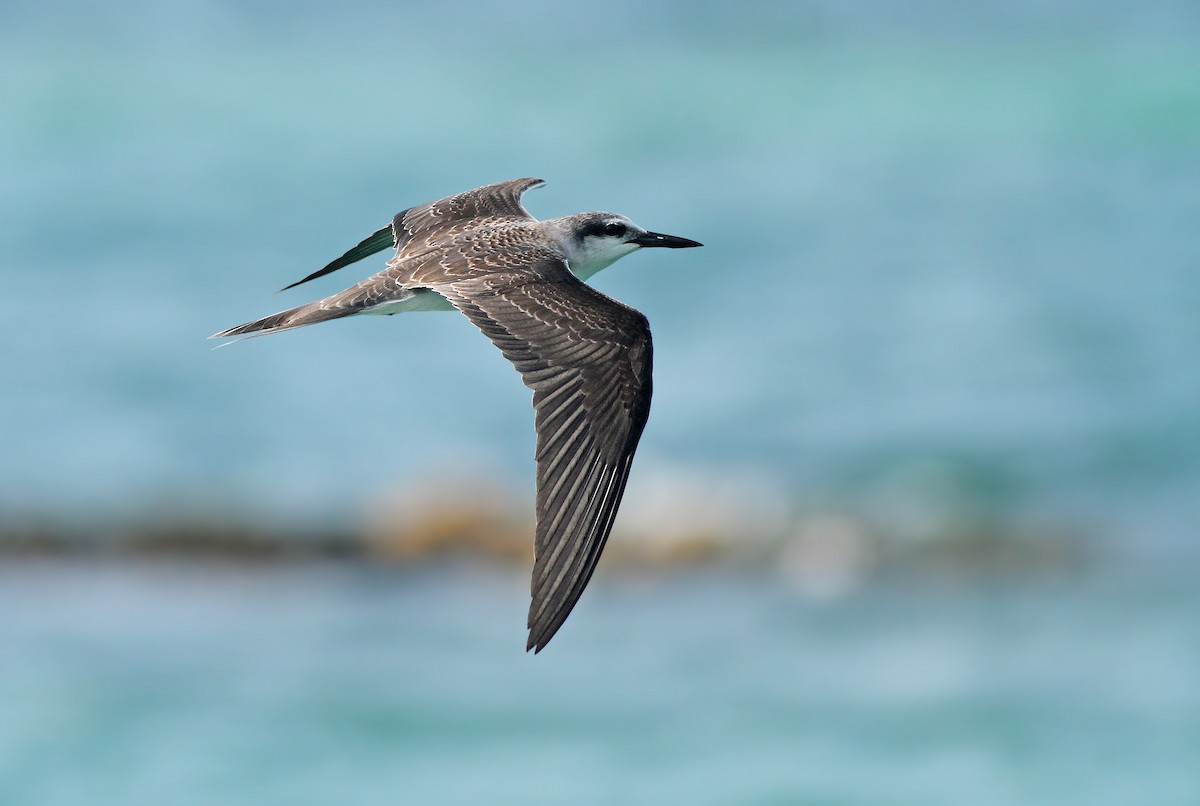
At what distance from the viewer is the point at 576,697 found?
21.9 meters

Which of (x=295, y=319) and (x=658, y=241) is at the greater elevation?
(x=658, y=241)

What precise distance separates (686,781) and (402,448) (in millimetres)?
8953

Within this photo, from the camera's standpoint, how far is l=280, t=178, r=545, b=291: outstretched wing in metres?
11.3

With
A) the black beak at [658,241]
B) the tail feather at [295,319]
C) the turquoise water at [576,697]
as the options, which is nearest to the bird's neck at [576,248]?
the black beak at [658,241]

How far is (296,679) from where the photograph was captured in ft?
73.0

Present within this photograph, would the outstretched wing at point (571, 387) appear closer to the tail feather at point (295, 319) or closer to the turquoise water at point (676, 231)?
the tail feather at point (295, 319)

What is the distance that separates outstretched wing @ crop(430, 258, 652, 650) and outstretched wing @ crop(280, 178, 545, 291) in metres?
1.54

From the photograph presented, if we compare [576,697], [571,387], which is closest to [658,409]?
[576,697]

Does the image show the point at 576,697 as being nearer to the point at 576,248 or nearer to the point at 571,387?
the point at 576,248

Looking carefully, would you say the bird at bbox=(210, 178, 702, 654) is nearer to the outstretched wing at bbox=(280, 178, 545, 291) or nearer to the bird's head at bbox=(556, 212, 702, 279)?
the bird's head at bbox=(556, 212, 702, 279)

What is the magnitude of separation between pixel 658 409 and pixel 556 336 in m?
19.0

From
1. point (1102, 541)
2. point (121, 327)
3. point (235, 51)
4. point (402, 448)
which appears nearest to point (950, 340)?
point (1102, 541)

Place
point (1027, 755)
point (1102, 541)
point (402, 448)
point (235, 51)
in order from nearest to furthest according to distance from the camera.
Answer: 1. point (1027, 755)
2. point (1102, 541)
3. point (402, 448)
4. point (235, 51)

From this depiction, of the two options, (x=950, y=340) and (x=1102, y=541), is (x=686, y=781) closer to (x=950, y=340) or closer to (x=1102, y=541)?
(x=1102, y=541)
